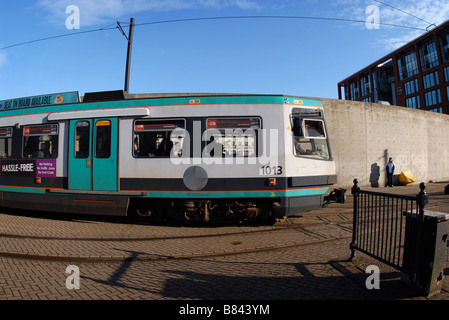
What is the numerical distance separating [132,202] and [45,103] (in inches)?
166

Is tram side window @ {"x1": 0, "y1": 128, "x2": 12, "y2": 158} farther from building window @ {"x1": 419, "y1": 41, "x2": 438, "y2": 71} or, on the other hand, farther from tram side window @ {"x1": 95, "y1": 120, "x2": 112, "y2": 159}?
building window @ {"x1": 419, "y1": 41, "x2": 438, "y2": 71}

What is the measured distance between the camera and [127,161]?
6715mm

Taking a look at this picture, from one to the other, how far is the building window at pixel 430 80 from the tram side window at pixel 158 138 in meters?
52.1

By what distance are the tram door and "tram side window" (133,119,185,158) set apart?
2.03 ft

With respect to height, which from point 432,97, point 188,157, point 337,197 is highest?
point 432,97

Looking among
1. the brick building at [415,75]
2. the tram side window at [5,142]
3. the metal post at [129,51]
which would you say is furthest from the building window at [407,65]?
the tram side window at [5,142]

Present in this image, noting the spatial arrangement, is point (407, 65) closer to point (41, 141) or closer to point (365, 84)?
point (365, 84)

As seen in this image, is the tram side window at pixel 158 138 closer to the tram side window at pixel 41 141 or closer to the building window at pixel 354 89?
the tram side window at pixel 41 141

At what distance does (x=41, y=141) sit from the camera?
24.5 ft

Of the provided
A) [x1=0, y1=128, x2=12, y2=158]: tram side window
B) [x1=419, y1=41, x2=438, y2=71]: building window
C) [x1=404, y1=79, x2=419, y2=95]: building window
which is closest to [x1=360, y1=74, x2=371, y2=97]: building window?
[x1=404, y1=79, x2=419, y2=95]: building window

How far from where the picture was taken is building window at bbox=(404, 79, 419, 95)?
46969 mm

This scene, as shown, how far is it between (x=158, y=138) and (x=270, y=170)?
285 cm

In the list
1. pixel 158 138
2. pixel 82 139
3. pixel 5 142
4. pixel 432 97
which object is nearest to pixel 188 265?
pixel 158 138

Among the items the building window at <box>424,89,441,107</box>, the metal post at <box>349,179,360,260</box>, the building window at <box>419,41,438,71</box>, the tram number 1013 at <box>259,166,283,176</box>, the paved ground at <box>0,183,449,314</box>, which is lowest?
the paved ground at <box>0,183,449,314</box>
